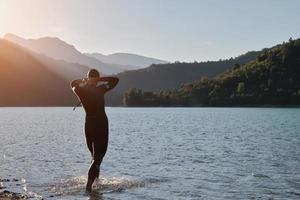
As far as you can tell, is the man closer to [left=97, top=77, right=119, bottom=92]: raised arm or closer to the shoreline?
[left=97, top=77, right=119, bottom=92]: raised arm

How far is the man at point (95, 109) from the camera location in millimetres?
18344

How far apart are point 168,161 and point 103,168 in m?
5.08

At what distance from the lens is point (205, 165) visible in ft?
94.3

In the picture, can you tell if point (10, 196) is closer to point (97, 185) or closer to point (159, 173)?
point (97, 185)

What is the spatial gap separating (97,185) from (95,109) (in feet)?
11.7

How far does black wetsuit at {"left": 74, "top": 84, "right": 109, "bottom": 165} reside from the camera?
18.3 meters

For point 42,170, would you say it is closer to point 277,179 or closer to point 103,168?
point 103,168

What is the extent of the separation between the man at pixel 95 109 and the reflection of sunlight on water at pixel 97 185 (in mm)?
1163

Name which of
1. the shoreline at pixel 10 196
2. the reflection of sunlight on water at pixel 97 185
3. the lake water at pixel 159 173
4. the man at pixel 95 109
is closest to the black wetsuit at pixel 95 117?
the man at pixel 95 109

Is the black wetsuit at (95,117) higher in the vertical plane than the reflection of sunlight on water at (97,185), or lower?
higher

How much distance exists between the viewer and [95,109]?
727 inches

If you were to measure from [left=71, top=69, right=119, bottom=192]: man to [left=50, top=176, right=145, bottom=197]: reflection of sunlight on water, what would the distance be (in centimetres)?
116

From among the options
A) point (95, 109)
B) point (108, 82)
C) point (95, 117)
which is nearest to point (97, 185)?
point (95, 117)

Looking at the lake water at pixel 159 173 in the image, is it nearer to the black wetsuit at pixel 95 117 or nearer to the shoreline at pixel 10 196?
the shoreline at pixel 10 196
